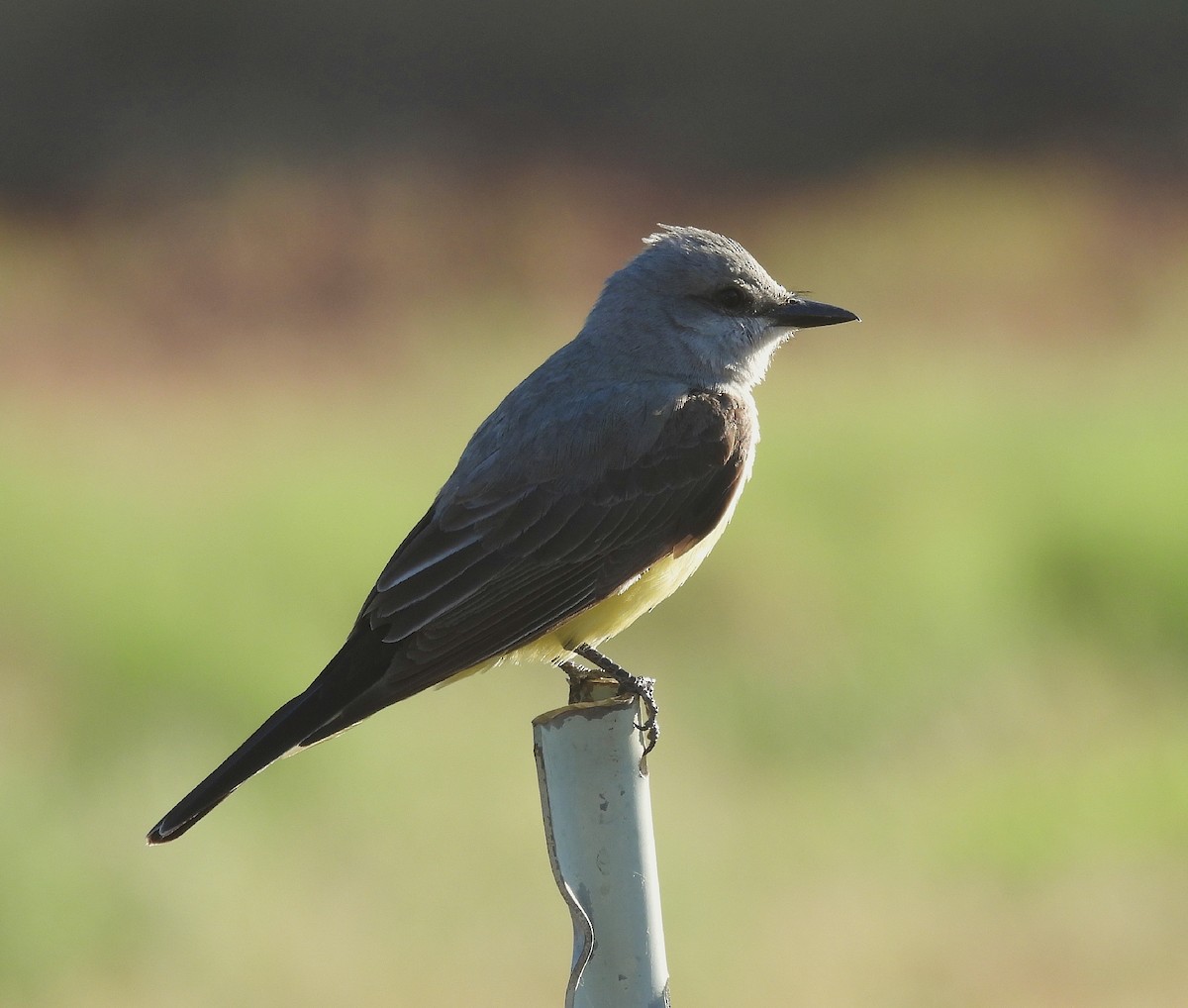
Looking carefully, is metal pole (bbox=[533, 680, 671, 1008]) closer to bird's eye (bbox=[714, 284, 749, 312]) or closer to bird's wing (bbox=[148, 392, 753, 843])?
bird's wing (bbox=[148, 392, 753, 843])

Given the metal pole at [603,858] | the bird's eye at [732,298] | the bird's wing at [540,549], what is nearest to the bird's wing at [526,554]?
the bird's wing at [540,549]

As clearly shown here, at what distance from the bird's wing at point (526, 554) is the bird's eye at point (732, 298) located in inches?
12.1

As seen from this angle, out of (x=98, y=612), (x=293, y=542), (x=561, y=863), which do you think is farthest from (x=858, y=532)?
(x=561, y=863)

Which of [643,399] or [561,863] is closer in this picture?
[561,863]

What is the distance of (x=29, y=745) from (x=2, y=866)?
1.09 metres

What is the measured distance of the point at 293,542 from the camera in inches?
335

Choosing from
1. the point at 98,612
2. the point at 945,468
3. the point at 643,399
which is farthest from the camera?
the point at 945,468

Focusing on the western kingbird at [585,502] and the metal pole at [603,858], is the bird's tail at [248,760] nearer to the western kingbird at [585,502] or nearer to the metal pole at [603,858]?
the western kingbird at [585,502]

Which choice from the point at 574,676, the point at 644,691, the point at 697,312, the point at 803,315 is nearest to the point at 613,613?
the point at 574,676

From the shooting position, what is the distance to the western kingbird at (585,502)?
11.8 ft

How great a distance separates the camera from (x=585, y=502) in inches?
151

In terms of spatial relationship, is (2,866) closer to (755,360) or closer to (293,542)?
(293,542)

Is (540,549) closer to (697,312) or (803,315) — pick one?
(697,312)

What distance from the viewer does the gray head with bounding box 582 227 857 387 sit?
417 centimetres
